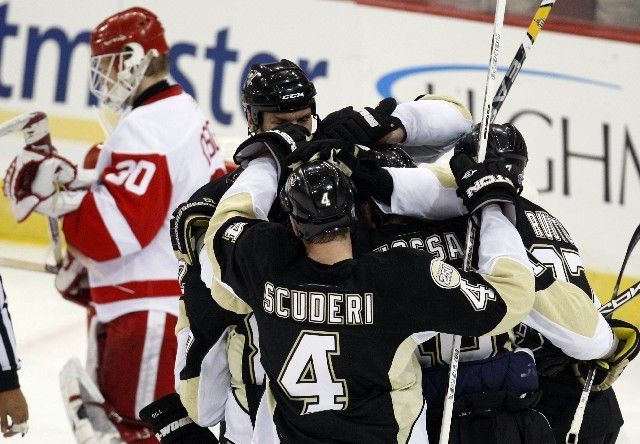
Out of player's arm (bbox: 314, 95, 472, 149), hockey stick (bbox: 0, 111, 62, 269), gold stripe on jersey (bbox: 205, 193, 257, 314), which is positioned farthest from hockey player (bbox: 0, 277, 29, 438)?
player's arm (bbox: 314, 95, 472, 149)

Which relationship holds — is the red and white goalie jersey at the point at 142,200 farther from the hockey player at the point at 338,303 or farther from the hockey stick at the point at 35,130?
the hockey player at the point at 338,303

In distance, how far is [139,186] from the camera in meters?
3.62

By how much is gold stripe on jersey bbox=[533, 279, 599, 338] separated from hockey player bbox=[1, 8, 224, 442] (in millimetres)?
1619

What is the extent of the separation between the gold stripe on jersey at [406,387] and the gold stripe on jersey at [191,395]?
0.51 m

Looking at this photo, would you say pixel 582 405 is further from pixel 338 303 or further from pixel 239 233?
pixel 239 233

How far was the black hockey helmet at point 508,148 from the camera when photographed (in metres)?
2.46

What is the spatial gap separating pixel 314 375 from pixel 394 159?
499mm

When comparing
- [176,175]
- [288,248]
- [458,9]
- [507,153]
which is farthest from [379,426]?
[458,9]

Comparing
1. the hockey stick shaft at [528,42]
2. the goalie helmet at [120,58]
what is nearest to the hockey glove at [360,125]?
the hockey stick shaft at [528,42]

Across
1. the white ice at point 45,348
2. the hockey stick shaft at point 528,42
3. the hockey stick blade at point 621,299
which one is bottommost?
the white ice at point 45,348

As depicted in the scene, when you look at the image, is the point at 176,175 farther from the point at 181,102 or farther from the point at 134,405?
the point at 134,405

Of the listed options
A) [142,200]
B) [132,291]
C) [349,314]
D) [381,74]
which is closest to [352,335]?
[349,314]

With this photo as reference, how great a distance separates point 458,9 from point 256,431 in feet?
10.6

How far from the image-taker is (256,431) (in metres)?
2.47
